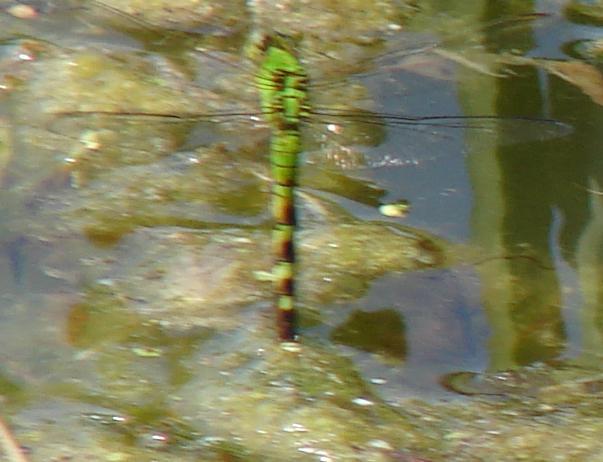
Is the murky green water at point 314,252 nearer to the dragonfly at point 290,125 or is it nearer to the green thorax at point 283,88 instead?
the dragonfly at point 290,125

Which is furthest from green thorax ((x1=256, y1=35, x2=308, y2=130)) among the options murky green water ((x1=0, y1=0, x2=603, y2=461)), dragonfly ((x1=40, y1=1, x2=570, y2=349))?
murky green water ((x1=0, y1=0, x2=603, y2=461))

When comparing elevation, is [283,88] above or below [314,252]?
above

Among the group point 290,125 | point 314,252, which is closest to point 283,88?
point 290,125

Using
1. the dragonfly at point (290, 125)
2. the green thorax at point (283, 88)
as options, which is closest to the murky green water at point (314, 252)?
the dragonfly at point (290, 125)

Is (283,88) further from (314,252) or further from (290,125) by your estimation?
(314,252)

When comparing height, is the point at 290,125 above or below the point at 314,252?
above

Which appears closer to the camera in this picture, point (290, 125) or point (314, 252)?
point (290, 125)
